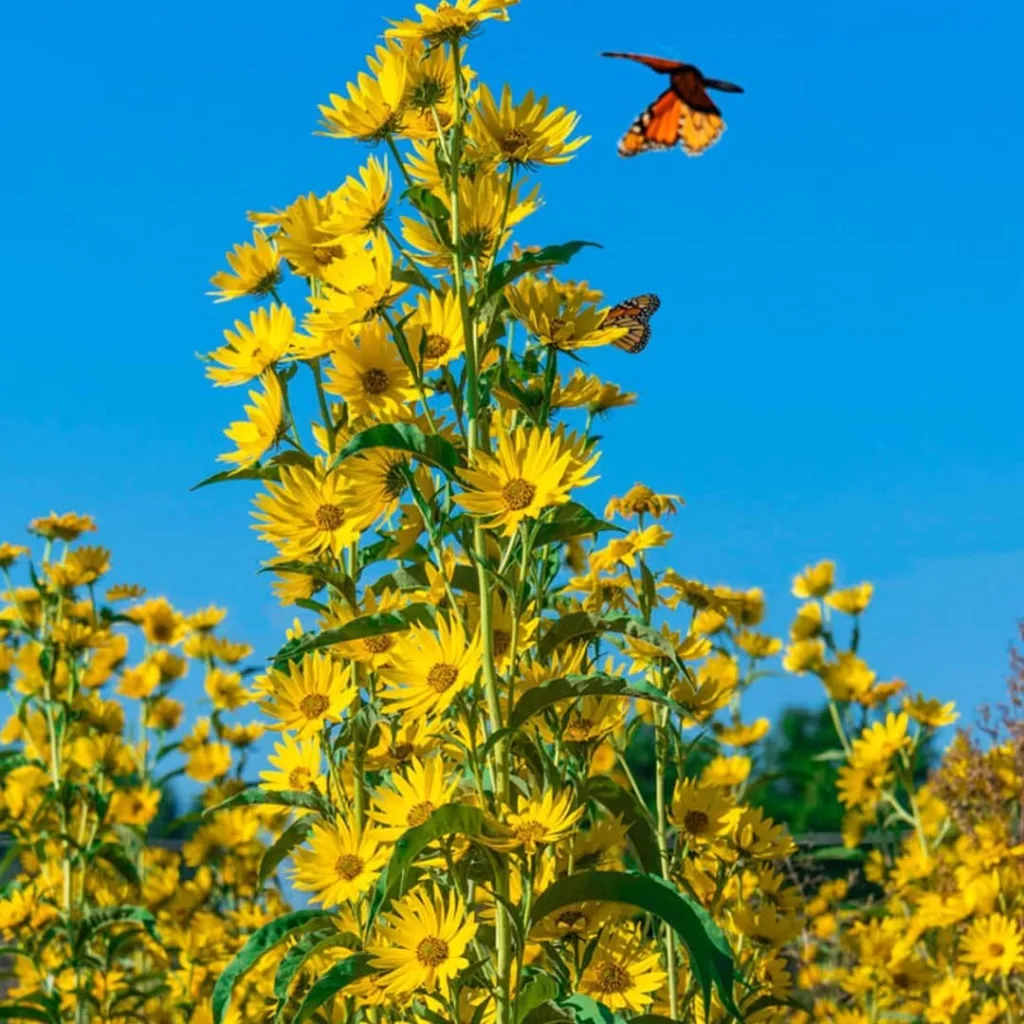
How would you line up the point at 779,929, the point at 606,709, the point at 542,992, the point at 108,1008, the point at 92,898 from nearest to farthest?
the point at 542,992 < the point at 606,709 < the point at 779,929 < the point at 108,1008 < the point at 92,898

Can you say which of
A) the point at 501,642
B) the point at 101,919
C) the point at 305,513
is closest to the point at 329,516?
the point at 305,513

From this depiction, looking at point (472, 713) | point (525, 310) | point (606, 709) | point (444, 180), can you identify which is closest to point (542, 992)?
point (472, 713)

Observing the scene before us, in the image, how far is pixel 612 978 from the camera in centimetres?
203

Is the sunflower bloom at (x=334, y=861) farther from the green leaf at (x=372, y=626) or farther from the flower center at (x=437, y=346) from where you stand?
the flower center at (x=437, y=346)

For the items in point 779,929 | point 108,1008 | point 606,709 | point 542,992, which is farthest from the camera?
point 108,1008

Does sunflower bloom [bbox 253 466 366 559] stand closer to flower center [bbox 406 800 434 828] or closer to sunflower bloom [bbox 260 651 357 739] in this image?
sunflower bloom [bbox 260 651 357 739]

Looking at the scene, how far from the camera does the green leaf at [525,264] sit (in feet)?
5.96

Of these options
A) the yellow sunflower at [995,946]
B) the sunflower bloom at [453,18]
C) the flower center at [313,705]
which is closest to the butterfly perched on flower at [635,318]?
the sunflower bloom at [453,18]

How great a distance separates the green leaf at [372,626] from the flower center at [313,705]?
0.35 meters

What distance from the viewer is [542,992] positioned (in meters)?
1.75

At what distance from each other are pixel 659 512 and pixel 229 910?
261 cm

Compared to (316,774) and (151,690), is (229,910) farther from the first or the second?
(316,774)

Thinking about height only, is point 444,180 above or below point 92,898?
above

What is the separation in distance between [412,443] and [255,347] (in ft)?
1.97
